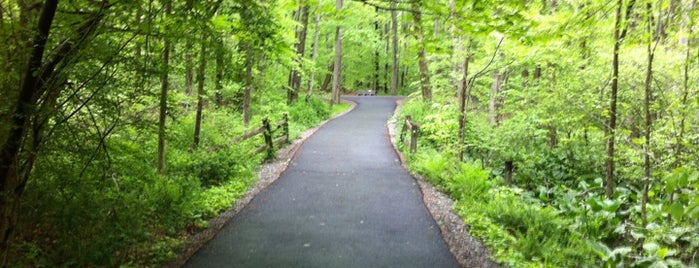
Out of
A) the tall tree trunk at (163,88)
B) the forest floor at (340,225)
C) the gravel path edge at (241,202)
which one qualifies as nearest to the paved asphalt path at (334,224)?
the forest floor at (340,225)

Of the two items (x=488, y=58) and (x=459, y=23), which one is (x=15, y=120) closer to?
(x=459, y=23)

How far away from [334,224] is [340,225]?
11 centimetres

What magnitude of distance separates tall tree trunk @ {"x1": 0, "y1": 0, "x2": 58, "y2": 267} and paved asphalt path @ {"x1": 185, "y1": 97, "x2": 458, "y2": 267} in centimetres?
192

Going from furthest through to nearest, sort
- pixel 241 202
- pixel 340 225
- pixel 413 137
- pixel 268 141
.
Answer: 1. pixel 268 141
2. pixel 413 137
3. pixel 241 202
4. pixel 340 225

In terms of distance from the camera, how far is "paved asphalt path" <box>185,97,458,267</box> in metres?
5.65

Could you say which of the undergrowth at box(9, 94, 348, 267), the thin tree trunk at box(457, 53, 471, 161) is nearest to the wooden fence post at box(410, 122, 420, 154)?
the thin tree trunk at box(457, 53, 471, 161)

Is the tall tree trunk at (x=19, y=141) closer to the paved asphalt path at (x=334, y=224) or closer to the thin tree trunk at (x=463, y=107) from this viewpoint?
the paved asphalt path at (x=334, y=224)

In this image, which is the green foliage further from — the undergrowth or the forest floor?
the undergrowth

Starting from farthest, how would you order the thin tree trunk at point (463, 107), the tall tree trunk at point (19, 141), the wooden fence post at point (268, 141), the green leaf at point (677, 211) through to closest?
the wooden fence post at point (268, 141) → the thin tree trunk at point (463, 107) → the tall tree trunk at point (19, 141) → the green leaf at point (677, 211)

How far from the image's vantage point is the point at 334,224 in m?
7.06

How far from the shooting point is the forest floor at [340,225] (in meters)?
5.71

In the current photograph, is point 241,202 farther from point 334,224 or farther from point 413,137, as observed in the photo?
point 413,137

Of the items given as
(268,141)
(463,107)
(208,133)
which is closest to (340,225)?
(463,107)

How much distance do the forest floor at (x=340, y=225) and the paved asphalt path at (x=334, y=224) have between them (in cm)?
1
